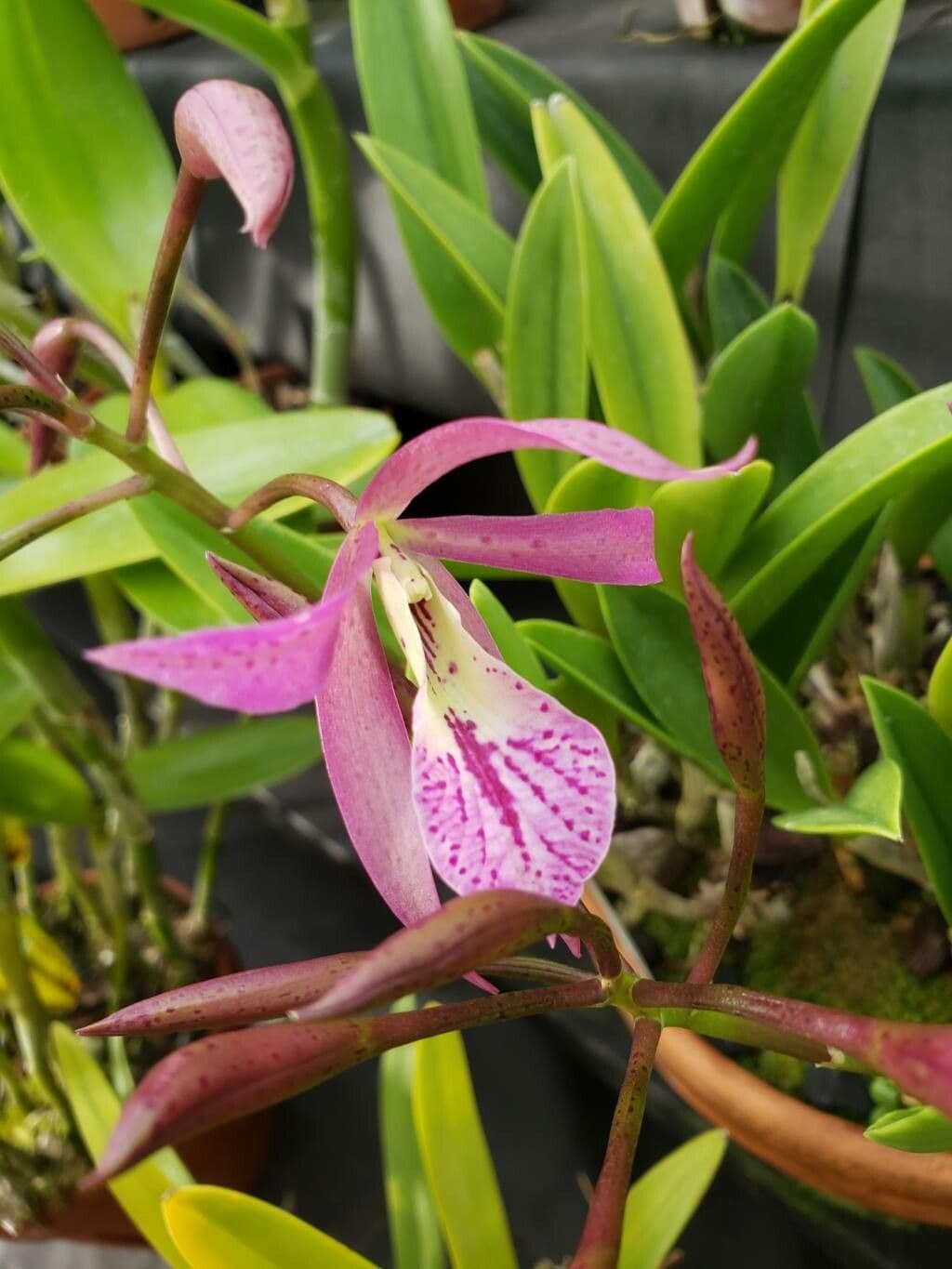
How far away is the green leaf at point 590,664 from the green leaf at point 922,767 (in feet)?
0.31

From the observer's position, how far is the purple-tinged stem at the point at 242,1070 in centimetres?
20

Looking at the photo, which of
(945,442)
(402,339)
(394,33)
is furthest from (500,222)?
(945,442)

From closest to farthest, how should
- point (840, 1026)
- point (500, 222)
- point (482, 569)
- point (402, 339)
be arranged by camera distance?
point (840, 1026), point (482, 569), point (500, 222), point (402, 339)

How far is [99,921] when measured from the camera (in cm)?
84

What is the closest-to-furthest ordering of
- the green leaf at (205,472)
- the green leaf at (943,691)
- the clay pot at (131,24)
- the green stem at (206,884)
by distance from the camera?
the green leaf at (943,691) < the green leaf at (205,472) < the green stem at (206,884) < the clay pot at (131,24)

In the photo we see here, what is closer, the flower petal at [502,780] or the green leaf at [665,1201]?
the flower petal at [502,780]

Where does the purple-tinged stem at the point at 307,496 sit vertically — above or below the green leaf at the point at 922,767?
above

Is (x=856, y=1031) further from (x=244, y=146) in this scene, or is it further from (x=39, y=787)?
(x=39, y=787)

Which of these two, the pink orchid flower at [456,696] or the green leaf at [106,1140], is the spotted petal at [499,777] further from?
the green leaf at [106,1140]

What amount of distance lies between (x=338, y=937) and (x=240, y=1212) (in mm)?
556

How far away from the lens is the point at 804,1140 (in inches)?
20.6

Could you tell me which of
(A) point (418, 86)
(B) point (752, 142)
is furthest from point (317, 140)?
(B) point (752, 142)

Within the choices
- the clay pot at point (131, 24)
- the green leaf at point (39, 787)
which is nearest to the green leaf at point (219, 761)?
the green leaf at point (39, 787)

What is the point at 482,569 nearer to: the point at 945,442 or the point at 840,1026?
the point at 945,442
